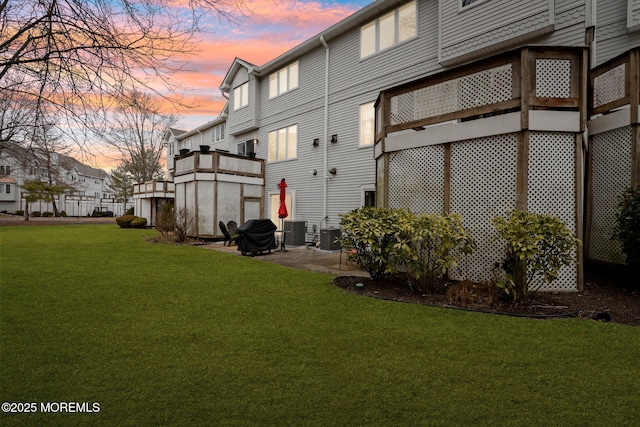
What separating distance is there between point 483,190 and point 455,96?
6.07 ft

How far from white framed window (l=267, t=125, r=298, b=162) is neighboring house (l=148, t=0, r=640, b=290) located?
1.03 m

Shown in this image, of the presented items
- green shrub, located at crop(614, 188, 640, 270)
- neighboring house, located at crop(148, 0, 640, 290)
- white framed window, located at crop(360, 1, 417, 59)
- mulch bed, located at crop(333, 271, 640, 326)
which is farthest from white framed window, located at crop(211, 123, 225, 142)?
green shrub, located at crop(614, 188, 640, 270)

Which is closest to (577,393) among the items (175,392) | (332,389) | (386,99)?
(332,389)

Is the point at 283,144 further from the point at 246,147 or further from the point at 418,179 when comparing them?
the point at 418,179

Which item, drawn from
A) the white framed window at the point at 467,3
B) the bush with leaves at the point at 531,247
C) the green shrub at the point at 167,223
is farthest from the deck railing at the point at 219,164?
the bush with leaves at the point at 531,247

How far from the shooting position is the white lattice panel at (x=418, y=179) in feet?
22.2

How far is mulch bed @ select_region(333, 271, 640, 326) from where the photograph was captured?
468 cm

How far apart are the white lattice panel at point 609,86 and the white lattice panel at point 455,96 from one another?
2.41 m

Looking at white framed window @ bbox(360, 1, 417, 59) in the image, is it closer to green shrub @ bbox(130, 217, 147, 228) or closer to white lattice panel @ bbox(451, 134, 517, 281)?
white lattice panel @ bbox(451, 134, 517, 281)

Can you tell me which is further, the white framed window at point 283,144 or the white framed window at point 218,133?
the white framed window at point 218,133

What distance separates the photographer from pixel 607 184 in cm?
670

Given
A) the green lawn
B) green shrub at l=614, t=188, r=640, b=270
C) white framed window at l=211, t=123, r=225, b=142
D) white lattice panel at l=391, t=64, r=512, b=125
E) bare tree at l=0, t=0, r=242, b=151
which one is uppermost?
white framed window at l=211, t=123, r=225, b=142

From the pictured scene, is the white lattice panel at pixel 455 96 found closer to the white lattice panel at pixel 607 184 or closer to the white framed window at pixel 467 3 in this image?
the white lattice panel at pixel 607 184

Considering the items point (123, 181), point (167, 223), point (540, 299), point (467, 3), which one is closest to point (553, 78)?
point (540, 299)
